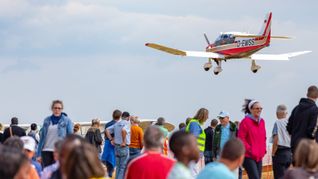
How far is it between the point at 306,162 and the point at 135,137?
1058 centimetres

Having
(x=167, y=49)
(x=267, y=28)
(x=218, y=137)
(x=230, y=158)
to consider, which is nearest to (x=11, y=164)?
(x=230, y=158)

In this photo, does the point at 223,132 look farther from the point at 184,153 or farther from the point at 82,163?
the point at 82,163

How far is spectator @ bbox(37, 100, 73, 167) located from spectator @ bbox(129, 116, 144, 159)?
4210mm

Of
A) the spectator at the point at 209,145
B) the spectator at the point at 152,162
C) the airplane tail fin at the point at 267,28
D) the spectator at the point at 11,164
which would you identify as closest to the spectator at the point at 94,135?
the spectator at the point at 209,145

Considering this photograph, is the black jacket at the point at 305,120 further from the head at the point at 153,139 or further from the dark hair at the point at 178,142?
the dark hair at the point at 178,142

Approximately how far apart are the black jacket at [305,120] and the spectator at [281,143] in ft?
4.93

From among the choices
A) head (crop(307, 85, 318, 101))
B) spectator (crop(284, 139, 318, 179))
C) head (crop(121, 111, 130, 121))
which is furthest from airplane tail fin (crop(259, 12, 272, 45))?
spectator (crop(284, 139, 318, 179))

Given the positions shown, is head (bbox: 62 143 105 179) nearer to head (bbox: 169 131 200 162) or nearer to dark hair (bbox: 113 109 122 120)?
head (bbox: 169 131 200 162)

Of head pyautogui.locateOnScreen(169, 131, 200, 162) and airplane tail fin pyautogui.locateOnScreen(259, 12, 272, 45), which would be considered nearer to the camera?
head pyautogui.locateOnScreen(169, 131, 200, 162)

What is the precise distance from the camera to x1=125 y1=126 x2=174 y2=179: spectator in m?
7.85

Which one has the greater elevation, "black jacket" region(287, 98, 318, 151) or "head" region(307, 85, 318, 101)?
"head" region(307, 85, 318, 101)

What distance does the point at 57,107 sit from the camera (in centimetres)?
1391

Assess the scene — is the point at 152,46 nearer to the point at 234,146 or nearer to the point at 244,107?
the point at 244,107

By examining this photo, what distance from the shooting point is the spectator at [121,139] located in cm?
1767
